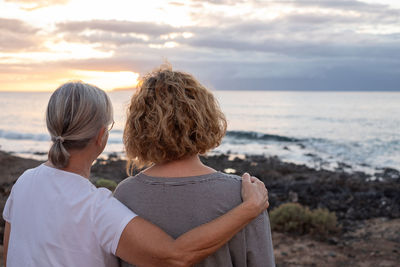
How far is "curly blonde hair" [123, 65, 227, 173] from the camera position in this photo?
1978mm

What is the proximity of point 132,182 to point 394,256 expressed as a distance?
6.60 metres

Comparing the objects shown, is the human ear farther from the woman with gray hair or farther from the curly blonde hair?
the curly blonde hair

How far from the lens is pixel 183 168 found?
206 centimetres

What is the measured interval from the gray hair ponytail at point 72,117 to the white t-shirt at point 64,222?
127mm

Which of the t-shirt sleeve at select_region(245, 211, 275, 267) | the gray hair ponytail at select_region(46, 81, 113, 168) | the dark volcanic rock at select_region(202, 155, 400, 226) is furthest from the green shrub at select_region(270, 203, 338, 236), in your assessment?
the gray hair ponytail at select_region(46, 81, 113, 168)

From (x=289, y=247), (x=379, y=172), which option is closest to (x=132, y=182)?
(x=289, y=247)

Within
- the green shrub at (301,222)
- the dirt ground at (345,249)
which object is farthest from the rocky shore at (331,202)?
the green shrub at (301,222)

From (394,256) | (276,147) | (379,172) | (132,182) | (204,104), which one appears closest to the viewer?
(204,104)

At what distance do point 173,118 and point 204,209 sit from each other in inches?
18.0

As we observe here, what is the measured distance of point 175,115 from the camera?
199 centimetres

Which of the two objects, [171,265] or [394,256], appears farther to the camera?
[394,256]

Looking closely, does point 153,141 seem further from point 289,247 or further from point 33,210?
point 289,247

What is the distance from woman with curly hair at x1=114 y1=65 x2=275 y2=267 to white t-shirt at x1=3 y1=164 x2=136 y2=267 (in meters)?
0.20

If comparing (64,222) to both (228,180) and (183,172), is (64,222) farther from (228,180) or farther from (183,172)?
(228,180)
